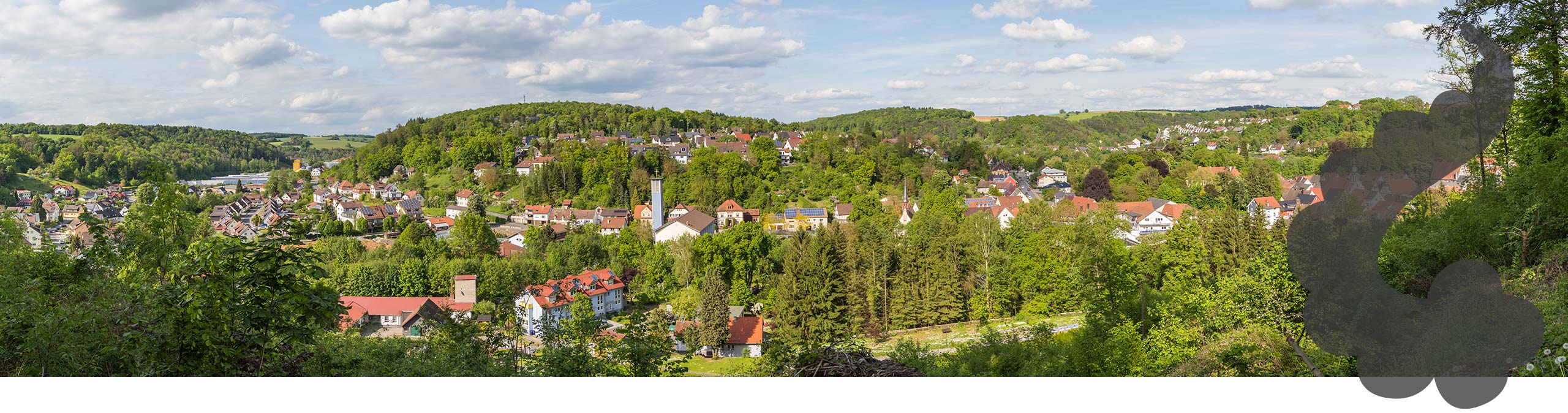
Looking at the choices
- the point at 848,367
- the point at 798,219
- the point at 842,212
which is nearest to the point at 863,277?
the point at 848,367

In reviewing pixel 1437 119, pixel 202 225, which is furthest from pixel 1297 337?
pixel 202 225

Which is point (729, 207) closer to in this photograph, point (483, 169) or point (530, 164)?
point (530, 164)

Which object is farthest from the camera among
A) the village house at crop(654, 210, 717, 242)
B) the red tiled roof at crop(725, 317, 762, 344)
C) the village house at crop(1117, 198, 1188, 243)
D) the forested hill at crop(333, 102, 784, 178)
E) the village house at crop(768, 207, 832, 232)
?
the forested hill at crop(333, 102, 784, 178)

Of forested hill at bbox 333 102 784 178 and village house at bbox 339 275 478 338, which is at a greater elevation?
forested hill at bbox 333 102 784 178

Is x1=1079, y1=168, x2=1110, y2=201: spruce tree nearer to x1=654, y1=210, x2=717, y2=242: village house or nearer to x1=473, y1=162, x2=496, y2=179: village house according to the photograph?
x1=654, y1=210, x2=717, y2=242: village house

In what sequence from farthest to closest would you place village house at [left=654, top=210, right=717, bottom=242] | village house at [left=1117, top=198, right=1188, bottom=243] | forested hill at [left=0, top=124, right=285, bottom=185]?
village house at [left=654, top=210, right=717, bottom=242], village house at [left=1117, top=198, right=1188, bottom=243], forested hill at [left=0, top=124, right=285, bottom=185]

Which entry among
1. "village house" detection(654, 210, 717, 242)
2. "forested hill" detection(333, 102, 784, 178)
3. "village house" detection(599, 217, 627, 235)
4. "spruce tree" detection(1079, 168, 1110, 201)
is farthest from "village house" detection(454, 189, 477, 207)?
"spruce tree" detection(1079, 168, 1110, 201)

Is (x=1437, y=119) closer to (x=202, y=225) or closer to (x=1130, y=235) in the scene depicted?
(x=202, y=225)
